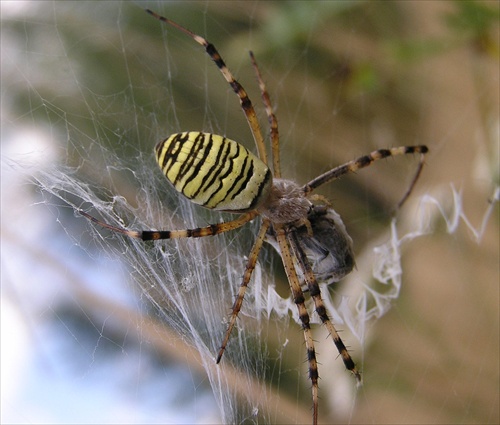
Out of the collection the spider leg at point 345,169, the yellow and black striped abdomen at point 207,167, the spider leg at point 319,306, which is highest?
the yellow and black striped abdomen at point 207,167

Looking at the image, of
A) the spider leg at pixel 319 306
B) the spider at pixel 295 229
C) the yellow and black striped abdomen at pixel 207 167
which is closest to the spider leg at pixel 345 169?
the spider at pixel 295 229

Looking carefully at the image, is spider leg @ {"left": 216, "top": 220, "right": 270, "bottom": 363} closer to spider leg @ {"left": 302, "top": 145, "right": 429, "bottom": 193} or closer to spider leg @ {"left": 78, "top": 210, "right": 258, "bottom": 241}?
spider leg @ {"left": 78, "top": 210, "right": 258, "bottom": 241}

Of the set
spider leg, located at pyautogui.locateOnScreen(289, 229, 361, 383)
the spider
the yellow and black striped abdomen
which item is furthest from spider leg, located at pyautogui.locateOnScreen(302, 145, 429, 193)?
the yellow and black striped abdomen

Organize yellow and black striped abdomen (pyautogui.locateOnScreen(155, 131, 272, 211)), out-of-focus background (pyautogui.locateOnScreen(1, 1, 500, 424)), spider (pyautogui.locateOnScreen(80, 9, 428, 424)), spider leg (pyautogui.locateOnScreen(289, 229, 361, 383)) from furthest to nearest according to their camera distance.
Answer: spider leg (pyautogui.locateOnScreen(289, 229, 361, 383)) → spider (pyautogui.locateOnScreen(80, 9, 428, 424)) → out-of-focus background (pyautogui.locateOnScreen(1, 1, 500, 424)) → yellow and black striped abdomen (pyautogui.locateOnScreen(155, 131, 272, 211))

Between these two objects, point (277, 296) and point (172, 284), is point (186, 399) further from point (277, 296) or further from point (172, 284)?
point (277, 296)

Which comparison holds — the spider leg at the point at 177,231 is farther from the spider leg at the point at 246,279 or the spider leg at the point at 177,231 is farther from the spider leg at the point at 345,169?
the spider leg at the point at 345,169
